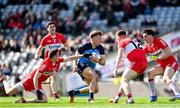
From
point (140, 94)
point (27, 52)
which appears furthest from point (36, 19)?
point (140, 94)

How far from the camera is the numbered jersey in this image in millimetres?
22453

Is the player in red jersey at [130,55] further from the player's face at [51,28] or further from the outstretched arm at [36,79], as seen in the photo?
the player's face at [51,28]

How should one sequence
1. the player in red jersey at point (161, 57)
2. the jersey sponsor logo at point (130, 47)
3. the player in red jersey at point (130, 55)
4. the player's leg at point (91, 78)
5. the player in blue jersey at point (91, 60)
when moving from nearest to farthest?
the player in red jersey at point (130, 55), the jersey sponsor logo at point (130, 47), the player in blue jersey at point (91, 60), the player's leg at point (91, 78), the player in red jersey at point (161, 57)

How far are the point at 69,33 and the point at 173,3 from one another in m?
5.99

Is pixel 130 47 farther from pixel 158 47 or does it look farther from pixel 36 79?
pixel 36 79

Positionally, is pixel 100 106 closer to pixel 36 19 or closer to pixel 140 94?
pixel 140 94

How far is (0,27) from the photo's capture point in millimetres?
44938

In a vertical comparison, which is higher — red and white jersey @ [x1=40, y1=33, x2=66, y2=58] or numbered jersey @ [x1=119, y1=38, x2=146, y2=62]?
red and white jersey @ [x1=40, y1=33, x2=66, y2=58]

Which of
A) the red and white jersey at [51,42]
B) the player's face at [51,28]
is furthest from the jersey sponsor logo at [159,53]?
the red and white jersey at [51,42]

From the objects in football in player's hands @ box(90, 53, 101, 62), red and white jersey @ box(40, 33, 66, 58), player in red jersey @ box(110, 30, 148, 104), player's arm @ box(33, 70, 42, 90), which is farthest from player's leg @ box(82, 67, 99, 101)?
red and white jersey @ box(40, 33, 66, 58)

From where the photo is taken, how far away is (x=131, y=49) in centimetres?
2262

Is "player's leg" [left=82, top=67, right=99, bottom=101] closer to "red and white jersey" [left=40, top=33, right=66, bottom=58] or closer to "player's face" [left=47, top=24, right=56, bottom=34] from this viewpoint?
"player's face" [left=47, top=24, right=56, bottom=34]

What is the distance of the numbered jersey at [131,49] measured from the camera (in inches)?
884

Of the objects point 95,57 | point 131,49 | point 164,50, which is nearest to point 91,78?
point 95,57
